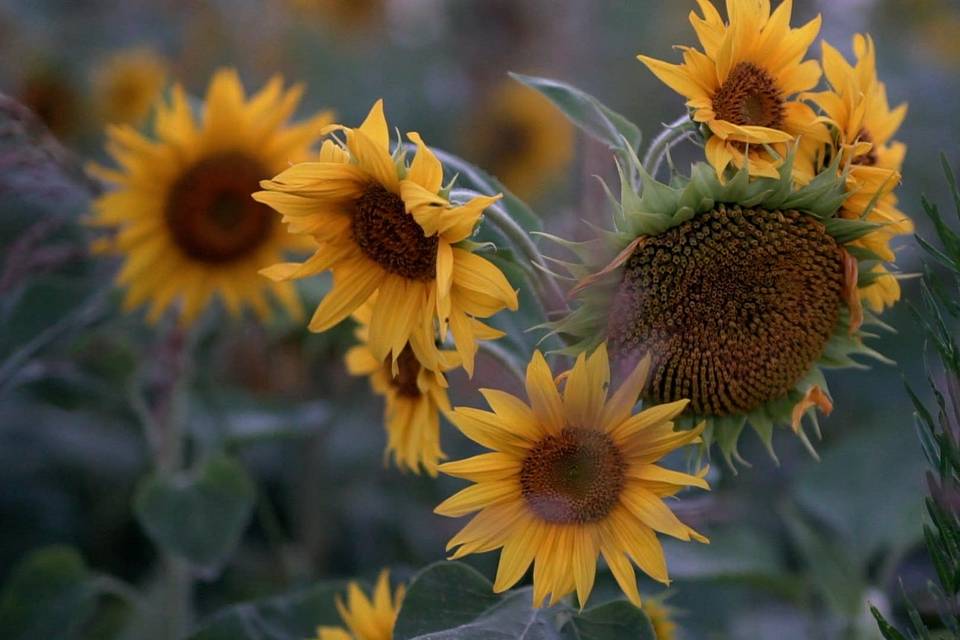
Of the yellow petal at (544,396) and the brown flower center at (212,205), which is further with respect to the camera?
the brown flower center at (212,205)

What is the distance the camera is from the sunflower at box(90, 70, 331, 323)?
3.58ft

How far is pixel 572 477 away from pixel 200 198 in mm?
643

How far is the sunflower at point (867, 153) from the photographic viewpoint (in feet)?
2.03

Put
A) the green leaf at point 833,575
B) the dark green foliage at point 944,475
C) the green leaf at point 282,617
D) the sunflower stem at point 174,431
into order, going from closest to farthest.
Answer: the dark green foliage at point 944,475 < the green leaf at point 282,617 < the green leaf at point 833,575 < the sunflower stem at point 174,431

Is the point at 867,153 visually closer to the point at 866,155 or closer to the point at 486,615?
the point at 866,155

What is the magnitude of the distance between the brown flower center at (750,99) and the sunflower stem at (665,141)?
2 cm

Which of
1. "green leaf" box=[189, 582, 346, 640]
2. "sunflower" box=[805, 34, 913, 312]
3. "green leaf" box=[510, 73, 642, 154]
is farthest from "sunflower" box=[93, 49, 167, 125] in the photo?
"sunflower" box=[805, 34, 913, 312]

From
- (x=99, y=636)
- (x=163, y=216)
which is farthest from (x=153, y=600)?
(x=163, y=216)

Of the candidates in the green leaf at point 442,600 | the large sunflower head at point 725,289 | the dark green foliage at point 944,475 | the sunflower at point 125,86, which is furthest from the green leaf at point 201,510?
the sunflower at point 125,86

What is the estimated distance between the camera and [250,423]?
1193mm

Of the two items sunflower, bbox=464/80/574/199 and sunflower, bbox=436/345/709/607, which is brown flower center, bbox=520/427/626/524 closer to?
sunflower, bbox=436/345/709/607

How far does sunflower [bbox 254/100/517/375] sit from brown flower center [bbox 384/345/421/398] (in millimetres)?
53

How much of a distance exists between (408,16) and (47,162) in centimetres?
169

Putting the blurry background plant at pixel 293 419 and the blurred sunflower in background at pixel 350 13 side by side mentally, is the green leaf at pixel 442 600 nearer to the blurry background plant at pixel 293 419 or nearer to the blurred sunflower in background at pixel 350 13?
the blurry background plant at pixel 293 419
